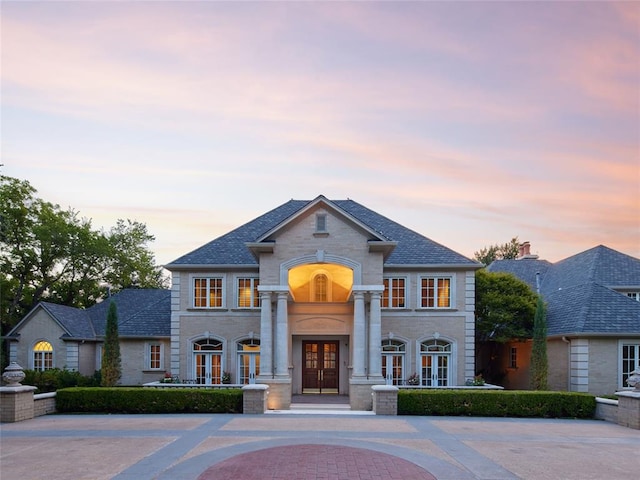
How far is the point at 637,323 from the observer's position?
22312 millimetres

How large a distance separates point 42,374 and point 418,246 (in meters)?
21.1

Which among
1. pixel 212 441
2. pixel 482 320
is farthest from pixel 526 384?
pixel 212 441

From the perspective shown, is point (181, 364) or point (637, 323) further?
point (181, 364)

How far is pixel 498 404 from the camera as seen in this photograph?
1839 centimetres

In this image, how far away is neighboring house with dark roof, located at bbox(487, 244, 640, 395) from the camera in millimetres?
22156

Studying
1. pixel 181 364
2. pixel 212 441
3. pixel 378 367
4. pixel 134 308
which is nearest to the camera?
pixel 212 441

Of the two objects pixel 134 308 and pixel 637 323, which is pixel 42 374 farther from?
pixel 637 323

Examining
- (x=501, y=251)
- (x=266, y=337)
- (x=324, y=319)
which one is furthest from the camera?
(x=501, y=251)

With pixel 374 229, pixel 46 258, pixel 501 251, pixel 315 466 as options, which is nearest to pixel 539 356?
A: pixel 374 229

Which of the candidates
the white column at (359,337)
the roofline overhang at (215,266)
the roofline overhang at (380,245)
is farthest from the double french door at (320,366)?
the roofline overhang at (380,245)

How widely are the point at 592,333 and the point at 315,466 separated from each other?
16.4 metres

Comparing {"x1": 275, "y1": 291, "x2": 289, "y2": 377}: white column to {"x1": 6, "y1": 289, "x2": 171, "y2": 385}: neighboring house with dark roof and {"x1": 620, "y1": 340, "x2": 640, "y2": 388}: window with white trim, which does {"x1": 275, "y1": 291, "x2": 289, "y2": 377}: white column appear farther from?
{"x1": 620, "y1": 340, "x2": 640, "y2": 388}: window with white trim

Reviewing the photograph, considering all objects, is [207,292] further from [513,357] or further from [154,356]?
[513,357]

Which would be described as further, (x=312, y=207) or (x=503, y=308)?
(x=503, y=308)
